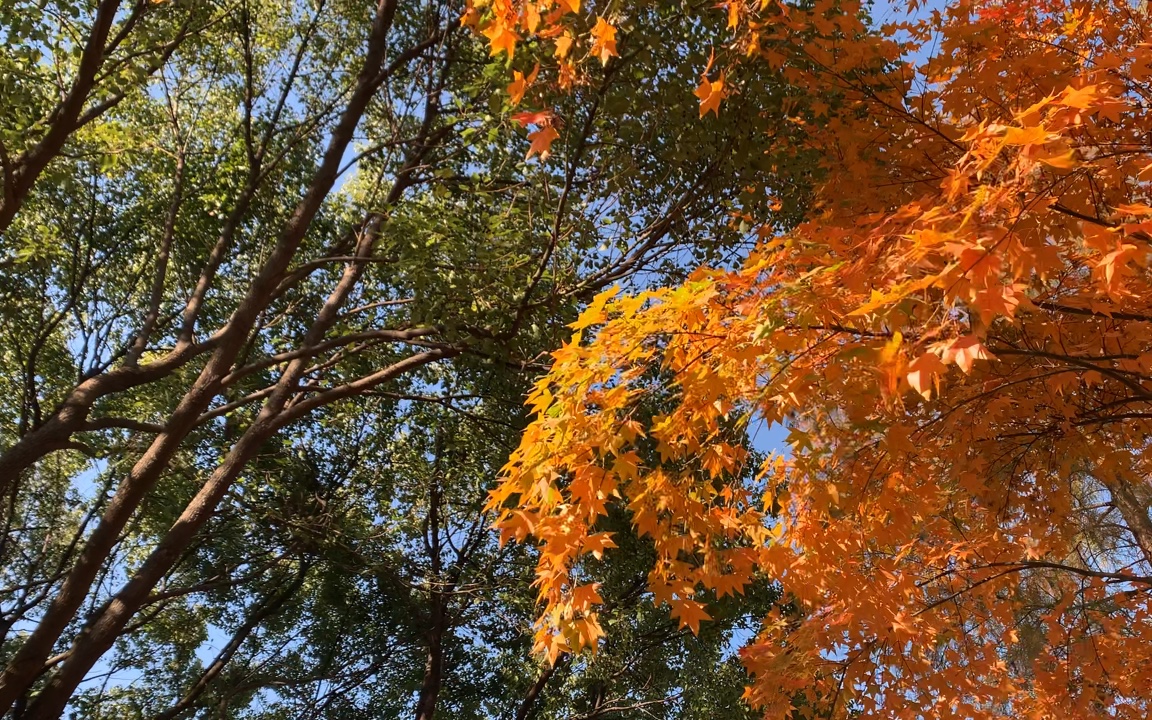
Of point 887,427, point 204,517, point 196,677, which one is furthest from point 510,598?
point 887,427

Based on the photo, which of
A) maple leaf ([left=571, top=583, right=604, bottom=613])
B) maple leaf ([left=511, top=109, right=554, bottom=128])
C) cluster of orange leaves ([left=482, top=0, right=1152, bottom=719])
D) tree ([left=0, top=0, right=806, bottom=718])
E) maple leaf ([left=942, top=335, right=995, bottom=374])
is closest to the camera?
maple leaf ([left=942, top=335, right=995, bottom=374])

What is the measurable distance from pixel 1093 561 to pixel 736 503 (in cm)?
778

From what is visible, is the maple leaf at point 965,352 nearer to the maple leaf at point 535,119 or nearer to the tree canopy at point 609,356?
the tree canopy at point 609,356

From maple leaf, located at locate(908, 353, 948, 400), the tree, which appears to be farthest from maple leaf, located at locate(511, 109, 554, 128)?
maple leaf, located at locate(908, 353, 948, 400)

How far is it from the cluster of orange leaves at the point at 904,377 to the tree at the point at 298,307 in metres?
0.83

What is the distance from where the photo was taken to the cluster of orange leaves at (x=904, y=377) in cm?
165

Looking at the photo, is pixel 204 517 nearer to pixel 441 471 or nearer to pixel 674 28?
pixel 441 471

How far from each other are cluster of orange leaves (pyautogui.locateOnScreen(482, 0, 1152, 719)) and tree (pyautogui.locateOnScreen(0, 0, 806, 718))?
0.83m

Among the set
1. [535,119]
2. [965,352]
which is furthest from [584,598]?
[535,119]

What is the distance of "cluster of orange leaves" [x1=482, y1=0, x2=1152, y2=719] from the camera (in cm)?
165

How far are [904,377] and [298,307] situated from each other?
21.6 feet

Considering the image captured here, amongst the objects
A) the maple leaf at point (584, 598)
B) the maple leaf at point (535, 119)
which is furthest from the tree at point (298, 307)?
the maple leaf at point (584, 598)

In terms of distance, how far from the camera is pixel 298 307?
279 inches

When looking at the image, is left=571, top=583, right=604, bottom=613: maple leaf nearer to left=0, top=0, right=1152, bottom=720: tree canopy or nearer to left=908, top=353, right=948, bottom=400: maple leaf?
left=0, top=0, right=1152, bottom=720: tree canopy
